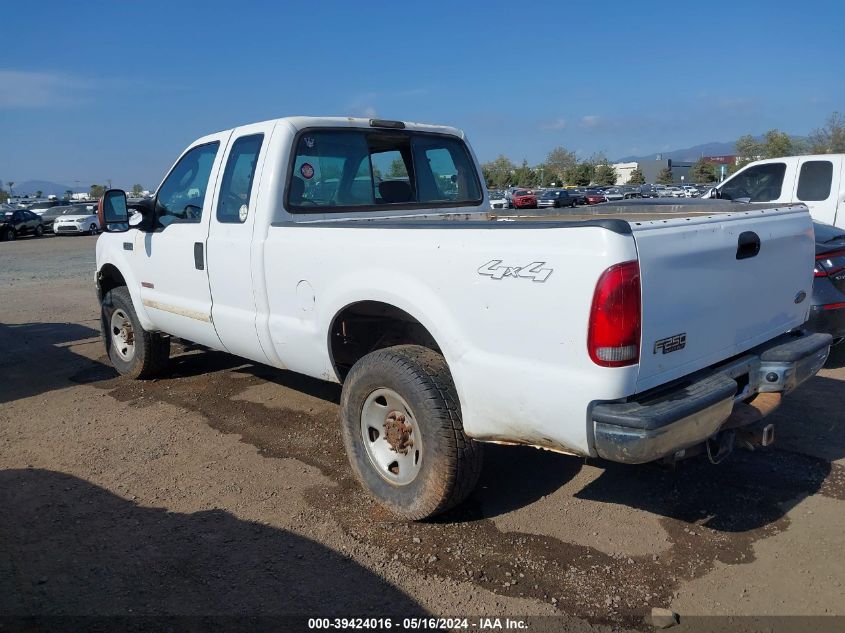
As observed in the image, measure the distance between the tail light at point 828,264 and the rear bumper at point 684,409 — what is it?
2974 mm

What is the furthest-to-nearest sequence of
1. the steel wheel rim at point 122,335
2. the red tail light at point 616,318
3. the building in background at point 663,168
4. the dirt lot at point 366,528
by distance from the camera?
the building in background at point 663,168 < the steel wheel rim at point 122,335 < the dirt lot at point 366,528 < the red tail light at point 616,318

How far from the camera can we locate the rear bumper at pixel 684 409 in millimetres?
2807

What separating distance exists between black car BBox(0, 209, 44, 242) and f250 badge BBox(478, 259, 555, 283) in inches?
1429

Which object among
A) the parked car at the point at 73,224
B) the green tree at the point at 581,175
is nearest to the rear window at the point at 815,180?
the parked car at the point at 73,224

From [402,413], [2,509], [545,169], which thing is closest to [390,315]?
[402,413]

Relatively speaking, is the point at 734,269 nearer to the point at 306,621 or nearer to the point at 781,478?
the point at 781,478

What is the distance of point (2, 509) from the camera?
4066mm

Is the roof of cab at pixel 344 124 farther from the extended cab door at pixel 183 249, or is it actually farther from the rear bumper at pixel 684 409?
the rear bumper at pixel 684 409

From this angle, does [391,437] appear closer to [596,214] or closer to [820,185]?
[596,214]

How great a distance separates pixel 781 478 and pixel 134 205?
499cm

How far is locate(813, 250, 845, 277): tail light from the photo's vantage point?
20.1ft

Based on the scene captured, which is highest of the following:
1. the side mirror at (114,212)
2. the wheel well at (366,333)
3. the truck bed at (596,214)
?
the side mirror at (114,212)

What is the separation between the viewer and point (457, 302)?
10.8ft

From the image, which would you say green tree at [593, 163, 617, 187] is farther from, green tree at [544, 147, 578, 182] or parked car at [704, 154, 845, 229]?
parked car at [704, 154, 845, 229]
